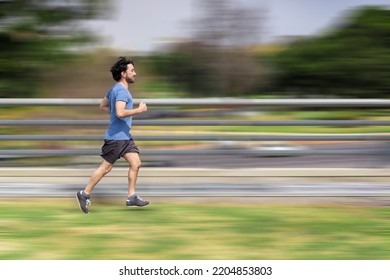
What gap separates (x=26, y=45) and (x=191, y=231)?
13.0 m

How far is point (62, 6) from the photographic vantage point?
19.5 m

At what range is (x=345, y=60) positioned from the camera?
51344mm

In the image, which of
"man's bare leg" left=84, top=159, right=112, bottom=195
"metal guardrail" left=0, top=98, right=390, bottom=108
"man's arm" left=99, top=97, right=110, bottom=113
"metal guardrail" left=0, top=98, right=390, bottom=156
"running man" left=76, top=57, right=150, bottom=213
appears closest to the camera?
"running man" left=76, top=57, right=150, bottom=213

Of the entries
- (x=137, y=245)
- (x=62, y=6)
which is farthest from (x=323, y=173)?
(x=62, y=6)

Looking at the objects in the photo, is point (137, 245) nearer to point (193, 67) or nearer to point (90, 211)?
point (90, 211)

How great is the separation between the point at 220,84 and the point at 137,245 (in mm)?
44854

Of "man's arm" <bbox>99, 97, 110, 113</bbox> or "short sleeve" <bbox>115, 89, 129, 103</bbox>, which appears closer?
"short sleeve" <bbox>115, 89, 129, 103</bbox>

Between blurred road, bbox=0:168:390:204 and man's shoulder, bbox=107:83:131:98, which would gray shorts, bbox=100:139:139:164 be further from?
blurred road, bbox=0:168:390:204

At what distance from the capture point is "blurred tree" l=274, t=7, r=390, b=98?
48.8 m

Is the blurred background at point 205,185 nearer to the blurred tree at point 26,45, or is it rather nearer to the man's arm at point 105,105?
the man's arm at point 105,105

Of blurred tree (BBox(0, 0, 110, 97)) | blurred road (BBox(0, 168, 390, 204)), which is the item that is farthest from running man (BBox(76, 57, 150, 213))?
blurred tree (BBox(0, 0, 110, 97))

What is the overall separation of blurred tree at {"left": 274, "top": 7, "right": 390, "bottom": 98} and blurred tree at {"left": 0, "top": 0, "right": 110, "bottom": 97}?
3326cm

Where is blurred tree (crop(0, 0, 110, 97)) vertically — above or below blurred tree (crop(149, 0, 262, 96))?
below

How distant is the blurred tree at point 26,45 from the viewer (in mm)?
17953
